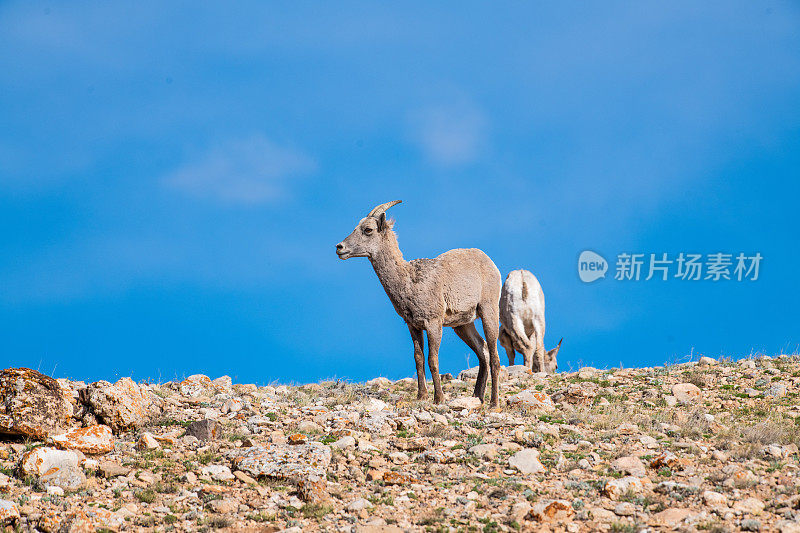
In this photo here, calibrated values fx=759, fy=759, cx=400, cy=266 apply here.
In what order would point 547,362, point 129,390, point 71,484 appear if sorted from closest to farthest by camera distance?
point 71,484 < point 129,390 < point 547,362

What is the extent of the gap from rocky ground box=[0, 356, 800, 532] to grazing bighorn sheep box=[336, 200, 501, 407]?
0.90m

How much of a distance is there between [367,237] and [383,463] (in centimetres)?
508

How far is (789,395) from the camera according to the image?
611 inches

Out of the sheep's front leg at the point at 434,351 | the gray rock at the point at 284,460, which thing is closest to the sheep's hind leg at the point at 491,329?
the sheep's front leg at the point at 434,351

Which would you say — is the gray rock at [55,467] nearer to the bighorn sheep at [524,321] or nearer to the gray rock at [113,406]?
the gray rock at [113,406]

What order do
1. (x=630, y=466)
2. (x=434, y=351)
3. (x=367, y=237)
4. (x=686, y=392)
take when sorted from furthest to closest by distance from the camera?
(x=686, y=392)
(x=367, y=237)
(x=434, y=351)
(x=630, y=466)

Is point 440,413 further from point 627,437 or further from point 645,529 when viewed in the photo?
point 645,529

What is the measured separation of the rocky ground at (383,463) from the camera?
873 cm

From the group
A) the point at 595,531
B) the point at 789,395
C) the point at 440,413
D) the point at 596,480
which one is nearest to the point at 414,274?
the point at 440,413

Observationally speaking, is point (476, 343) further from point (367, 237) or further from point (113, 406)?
point (113, 406)

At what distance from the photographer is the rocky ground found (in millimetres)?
8734

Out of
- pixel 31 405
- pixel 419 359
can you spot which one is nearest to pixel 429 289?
pixel 419 359

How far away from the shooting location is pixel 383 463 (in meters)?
10.5

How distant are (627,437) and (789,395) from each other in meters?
5.68
